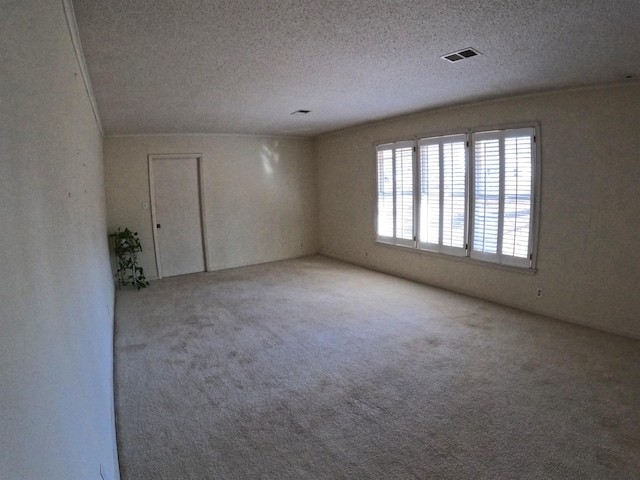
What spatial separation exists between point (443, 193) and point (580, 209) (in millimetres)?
1654

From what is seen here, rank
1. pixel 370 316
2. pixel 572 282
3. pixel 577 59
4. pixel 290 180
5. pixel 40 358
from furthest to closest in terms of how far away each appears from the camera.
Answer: pixel 290 180
pixel 370 316
pixel 572 282
pixel 577 59
pixel 40 358

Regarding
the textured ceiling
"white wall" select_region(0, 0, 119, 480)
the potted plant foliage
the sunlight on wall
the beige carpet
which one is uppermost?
the textured ceiling

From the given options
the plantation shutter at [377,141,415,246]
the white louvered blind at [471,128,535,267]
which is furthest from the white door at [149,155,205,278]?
the white louvered blind at [471,128,535,267]

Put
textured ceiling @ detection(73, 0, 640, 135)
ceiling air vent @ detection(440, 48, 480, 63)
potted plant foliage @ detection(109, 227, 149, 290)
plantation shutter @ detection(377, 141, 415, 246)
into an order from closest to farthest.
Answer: textured ceiling @ detection(73, 0, 640, 135)
ceiling air vent @ detection(440, 48, 480, 63)
plantation shutter @ detection(377, 141, 415, 246)
potted plant foliage @ detection(109, 227, 149, 290)

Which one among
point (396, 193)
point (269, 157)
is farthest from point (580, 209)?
point (269, 157)

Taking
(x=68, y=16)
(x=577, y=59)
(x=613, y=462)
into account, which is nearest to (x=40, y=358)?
(x=68, y=16)

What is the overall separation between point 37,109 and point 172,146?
18.6ft

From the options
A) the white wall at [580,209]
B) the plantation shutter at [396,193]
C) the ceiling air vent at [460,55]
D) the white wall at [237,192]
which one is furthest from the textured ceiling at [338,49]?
the white wall at [237,192]

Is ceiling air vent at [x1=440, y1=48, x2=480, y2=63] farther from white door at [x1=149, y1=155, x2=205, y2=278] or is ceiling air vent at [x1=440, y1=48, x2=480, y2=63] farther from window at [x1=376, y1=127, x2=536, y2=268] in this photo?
white door at [x1=149, y1=155, x2=205, y2=278]

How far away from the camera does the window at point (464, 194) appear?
4.30 m

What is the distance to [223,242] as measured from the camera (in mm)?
7031

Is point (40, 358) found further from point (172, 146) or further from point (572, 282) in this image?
point (172, 146)

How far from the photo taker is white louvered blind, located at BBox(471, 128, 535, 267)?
425cm

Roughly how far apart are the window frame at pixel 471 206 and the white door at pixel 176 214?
335 centimetres
